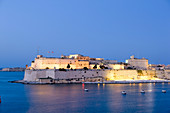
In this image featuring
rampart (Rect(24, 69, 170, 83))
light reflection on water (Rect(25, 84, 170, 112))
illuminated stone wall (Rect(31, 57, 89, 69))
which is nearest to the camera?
light reflection on water (Rect(25, 84, 170, 112))

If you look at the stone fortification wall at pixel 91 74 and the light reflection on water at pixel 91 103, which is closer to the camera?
the light reflection on water at pixel 91 103

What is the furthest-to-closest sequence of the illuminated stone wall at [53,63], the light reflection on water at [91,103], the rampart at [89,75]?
the illuminated stone wall at [53,63] < the rampart at [89,75] < the light reflection on water at [91,103]

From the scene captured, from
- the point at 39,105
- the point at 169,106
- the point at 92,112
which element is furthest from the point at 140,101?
the point at 39,105

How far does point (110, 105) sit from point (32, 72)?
15.2 meters

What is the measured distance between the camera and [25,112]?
13703mm

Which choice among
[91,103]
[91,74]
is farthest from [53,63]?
[91,103]

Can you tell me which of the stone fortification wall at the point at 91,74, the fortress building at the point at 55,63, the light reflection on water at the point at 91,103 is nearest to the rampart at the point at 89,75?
the stone fortification wall at the point at 91,74

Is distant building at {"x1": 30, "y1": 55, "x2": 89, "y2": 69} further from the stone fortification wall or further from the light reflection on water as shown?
the light reflection on water

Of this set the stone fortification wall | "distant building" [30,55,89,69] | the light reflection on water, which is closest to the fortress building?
"distant building" [30,55,89,69]

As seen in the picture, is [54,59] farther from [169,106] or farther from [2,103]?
[169,106]

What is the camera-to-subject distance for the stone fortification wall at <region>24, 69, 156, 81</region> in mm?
28422

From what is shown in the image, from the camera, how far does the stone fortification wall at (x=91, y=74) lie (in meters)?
28.4

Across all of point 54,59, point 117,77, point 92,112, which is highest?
point 54,59

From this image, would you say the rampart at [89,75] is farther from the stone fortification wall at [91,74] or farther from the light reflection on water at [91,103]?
the light reflection on water at [91,103]
